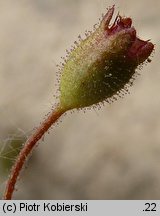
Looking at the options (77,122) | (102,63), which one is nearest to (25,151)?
(102,63)

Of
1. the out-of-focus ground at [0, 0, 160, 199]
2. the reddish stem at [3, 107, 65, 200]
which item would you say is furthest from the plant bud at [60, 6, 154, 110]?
the out-of-focus ground at [0, 0, 160, 199]

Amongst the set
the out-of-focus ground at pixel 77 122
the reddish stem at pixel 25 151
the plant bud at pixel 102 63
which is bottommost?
the reddish stem at pixel 25 151

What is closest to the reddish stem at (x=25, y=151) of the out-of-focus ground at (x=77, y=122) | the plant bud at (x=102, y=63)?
the plant bud at (x=102, y=63)

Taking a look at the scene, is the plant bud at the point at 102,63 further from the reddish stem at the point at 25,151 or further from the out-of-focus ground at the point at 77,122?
the out-of-focus ground at the point at 77,122

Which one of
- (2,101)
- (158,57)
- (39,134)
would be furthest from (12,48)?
(39,134)

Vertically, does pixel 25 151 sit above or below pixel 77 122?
below

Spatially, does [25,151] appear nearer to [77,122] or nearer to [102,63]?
[102,63]

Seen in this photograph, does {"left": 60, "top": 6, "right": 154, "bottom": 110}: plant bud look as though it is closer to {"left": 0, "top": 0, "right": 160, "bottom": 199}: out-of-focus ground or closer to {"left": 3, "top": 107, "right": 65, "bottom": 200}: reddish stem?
{"left": 3, "top": 107, "right": 65, "bottom": 200}: reddish stem
